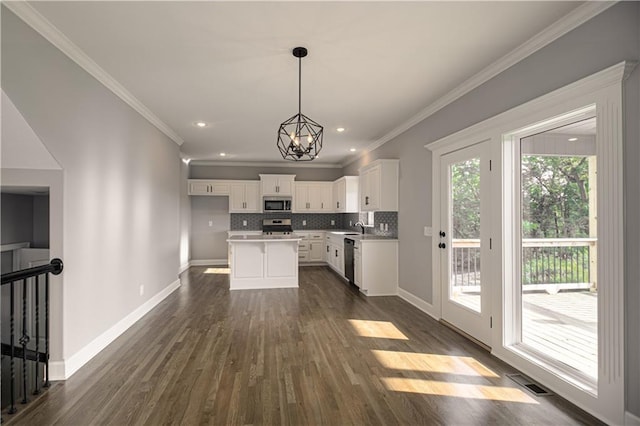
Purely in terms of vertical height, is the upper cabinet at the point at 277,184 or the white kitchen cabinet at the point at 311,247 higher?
the upper cabinet at the point at 277,184

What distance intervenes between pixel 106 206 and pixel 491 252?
12.9ft

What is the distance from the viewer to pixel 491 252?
10.5ft

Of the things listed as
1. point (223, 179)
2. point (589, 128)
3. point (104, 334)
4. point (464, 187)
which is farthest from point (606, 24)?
point (223, 179)

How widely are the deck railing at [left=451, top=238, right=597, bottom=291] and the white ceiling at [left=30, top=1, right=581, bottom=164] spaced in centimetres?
167

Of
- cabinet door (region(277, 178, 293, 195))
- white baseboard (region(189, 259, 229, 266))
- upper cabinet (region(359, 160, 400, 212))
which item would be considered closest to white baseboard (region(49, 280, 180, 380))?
white baseboard (region(189, 259, 229, 266))

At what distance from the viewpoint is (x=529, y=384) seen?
101 inches

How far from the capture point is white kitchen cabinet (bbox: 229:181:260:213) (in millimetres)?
8352

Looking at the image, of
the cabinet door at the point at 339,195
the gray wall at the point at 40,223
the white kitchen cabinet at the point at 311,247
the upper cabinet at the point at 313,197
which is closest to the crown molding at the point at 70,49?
the gray wall at the point at 40,223

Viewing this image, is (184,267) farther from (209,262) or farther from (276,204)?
(276,204)

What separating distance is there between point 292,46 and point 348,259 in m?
4.28

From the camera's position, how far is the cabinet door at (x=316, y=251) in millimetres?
8555

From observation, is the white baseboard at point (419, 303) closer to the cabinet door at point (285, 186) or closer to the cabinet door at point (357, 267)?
the cabinet door at point (357, 267)

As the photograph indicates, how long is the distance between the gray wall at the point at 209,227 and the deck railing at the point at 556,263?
21.6 feet

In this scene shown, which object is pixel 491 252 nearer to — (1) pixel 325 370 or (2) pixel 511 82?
(2) pixel 511 82
